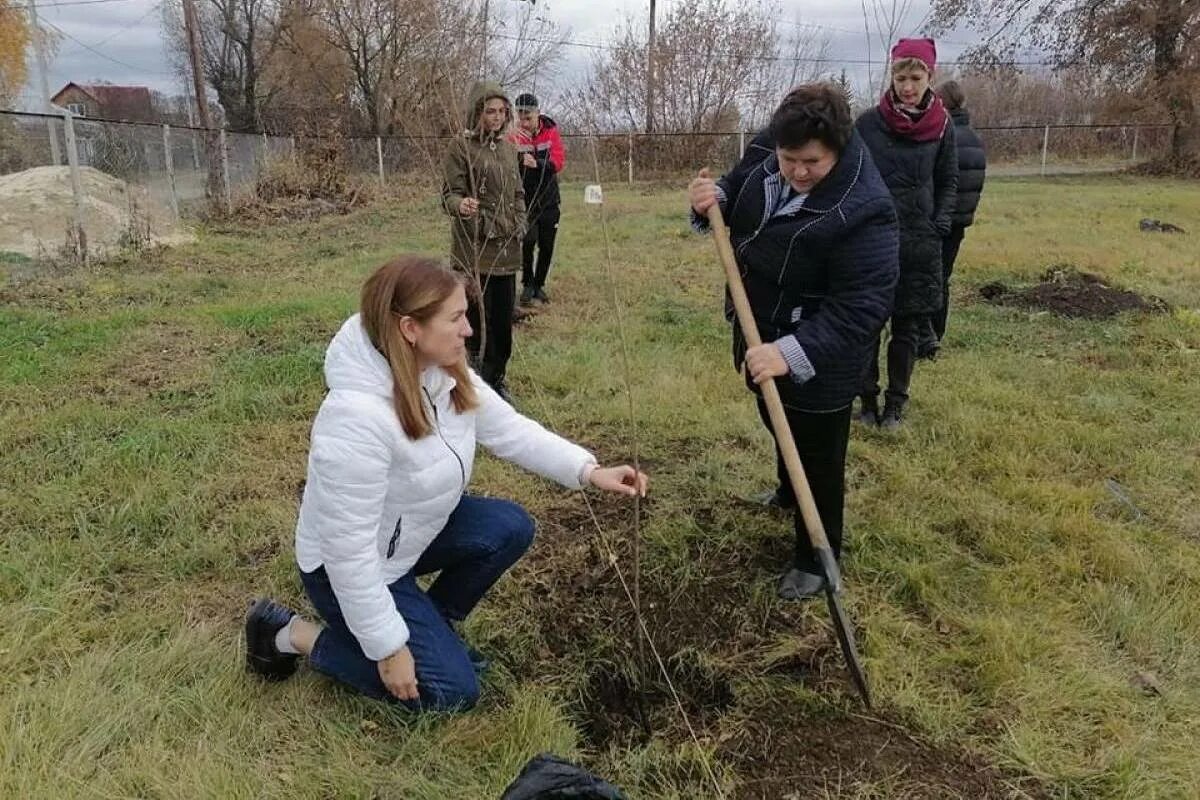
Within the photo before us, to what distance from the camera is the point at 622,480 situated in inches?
90.4

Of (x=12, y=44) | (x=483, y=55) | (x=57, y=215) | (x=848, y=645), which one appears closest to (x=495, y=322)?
(x=483, y=55)

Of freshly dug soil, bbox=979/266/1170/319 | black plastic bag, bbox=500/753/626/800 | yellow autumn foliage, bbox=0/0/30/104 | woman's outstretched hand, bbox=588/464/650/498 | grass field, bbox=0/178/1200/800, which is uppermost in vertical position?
yellow autumn foliage, bbox=0/0/30/104

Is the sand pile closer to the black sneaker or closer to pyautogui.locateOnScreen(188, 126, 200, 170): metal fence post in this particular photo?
pyautogui.locateOnScreen(188, 126, 200, 170): metal fence post

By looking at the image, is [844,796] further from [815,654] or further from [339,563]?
[339,563]

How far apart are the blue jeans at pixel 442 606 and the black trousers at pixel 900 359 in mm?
2447

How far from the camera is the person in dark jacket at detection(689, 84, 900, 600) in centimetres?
230

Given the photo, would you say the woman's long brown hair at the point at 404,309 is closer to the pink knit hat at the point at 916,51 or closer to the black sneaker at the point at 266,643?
the black sneaker at the point at 266,643

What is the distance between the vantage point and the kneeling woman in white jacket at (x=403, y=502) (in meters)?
1.97

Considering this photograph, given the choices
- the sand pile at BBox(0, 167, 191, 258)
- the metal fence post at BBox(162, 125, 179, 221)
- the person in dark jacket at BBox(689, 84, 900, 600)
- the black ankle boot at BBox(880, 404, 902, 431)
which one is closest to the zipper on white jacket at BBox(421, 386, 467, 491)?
the person in dark jacket at BBox(689, 84, 900, 600)

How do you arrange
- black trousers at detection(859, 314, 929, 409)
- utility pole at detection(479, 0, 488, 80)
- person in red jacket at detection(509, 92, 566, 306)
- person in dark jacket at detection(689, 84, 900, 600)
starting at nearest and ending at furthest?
person in dark jacket at detection(689, 84, 900, 600), utility pole at detection(479, 0, 488, 80), black trousers at detection(859, 314, 929, 409), person in red jacket at detection(509, 92, 566, 306)

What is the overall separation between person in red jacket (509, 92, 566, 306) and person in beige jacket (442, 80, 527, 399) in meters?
1.87

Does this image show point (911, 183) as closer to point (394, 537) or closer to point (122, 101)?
point (394, 537)

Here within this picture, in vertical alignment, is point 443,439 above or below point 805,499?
above

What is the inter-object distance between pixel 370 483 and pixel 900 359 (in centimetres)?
313
